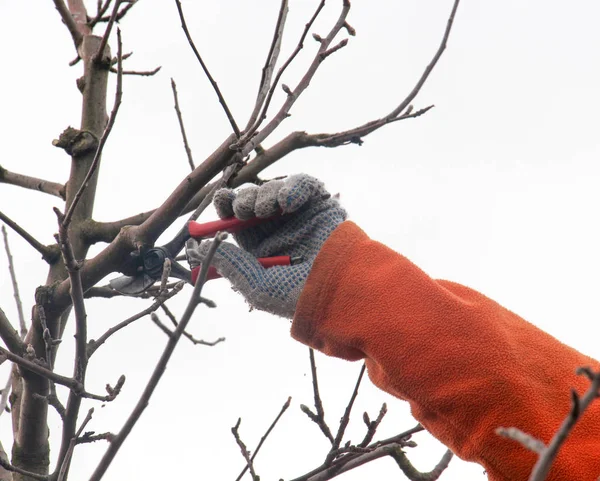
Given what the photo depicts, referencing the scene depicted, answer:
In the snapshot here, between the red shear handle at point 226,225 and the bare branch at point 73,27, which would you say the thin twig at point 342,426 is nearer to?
the red shear handle at point 226,225

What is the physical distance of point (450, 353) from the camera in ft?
5.23

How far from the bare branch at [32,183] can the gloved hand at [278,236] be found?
1188 millimetres

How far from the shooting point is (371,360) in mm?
1753

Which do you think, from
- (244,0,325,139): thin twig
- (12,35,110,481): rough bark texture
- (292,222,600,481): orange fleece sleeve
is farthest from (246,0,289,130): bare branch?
(12,35,110,481): rough bark texture

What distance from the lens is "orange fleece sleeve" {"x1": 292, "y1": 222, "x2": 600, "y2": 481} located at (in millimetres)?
1534

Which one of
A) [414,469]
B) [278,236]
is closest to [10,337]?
[278,236]

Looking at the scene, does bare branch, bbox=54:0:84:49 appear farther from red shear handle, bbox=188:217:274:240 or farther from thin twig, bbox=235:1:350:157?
red shear handle, bbox=188:217:274:240

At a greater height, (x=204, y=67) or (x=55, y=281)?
(x=204, y=67)

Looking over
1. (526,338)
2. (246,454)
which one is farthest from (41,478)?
(526,338)

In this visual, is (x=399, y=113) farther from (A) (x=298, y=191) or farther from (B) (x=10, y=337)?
(B) (x=10, y=337)

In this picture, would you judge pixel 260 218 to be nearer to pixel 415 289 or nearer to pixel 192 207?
pixel 415 289

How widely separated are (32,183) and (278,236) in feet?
4.97

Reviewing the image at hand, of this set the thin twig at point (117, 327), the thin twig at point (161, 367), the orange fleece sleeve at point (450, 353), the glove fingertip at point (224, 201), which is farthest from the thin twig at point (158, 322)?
the thin twig at point (117, 327)

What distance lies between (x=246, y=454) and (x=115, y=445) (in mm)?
1446
